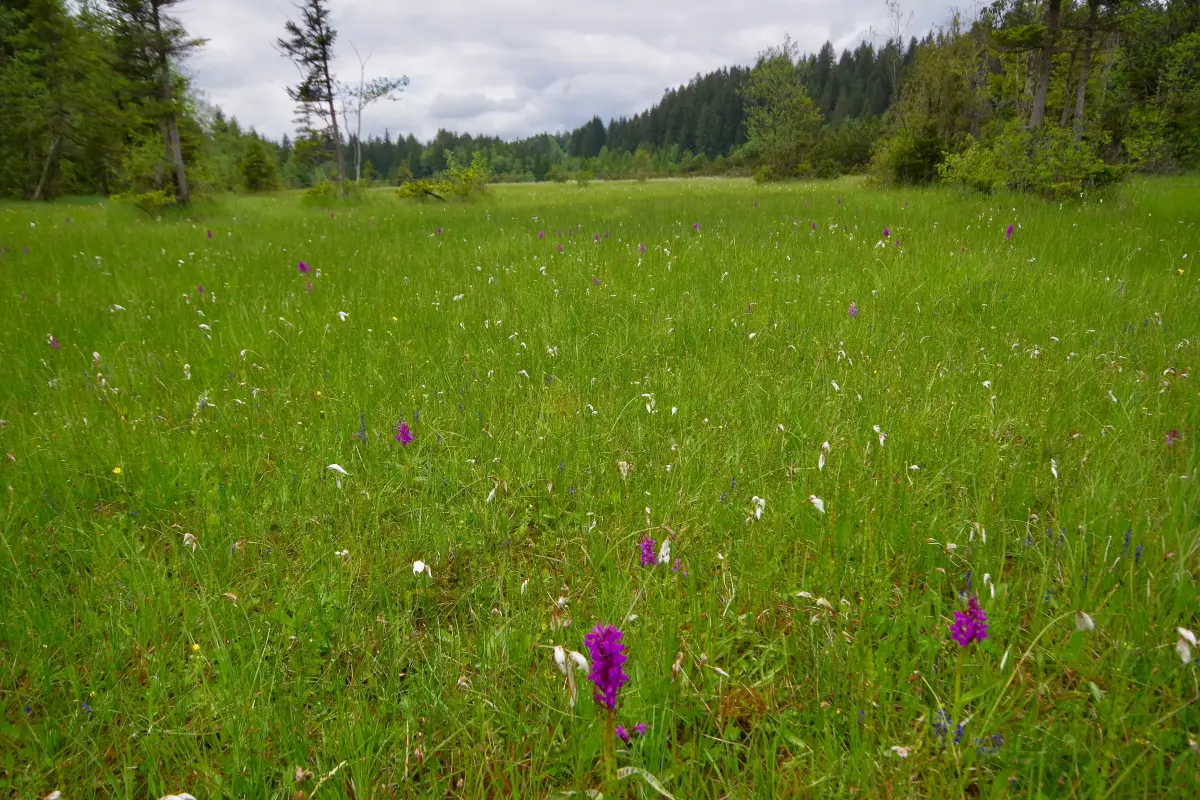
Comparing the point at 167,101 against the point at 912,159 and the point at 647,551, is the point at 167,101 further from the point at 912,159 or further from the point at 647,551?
the point at 912,159

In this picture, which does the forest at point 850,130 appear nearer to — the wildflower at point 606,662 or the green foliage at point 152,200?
the green foliage at point 152,200

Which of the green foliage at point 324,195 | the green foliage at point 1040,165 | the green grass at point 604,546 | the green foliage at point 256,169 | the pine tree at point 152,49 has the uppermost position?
the green foliage at point 256,169

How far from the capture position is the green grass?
4.59ft

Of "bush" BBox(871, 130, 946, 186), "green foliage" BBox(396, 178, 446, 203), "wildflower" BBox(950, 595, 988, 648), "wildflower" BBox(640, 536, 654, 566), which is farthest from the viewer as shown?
"green foliage" BBox(396, 178, 446, 203)

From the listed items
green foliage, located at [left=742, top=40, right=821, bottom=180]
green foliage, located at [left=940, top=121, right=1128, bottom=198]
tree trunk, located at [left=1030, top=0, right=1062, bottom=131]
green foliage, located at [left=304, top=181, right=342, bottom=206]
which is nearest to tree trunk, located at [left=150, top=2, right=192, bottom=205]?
green foliage, located at [left=304, top=181, right=342, bottom=206]

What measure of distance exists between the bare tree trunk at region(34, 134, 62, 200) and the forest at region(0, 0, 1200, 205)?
0.45 feet

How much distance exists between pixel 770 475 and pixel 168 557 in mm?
2586

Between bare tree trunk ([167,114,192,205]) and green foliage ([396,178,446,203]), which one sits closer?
bare tree trunk ([167,114,192,205])

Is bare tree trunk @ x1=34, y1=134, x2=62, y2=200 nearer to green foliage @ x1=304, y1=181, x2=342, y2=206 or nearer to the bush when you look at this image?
green foliage @ x1=304, y1=181, x2=342, y2=206

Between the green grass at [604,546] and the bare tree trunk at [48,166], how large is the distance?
35800 millimetres

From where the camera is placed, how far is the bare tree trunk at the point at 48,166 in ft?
94.9

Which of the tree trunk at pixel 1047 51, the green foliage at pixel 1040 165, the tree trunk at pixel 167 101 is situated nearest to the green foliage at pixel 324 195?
the tree trunk at pixel 167 101

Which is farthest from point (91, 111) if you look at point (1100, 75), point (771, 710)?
point (1100, 75)

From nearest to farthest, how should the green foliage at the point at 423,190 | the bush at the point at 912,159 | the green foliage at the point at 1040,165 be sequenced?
the green foliage at the point at 1040,165 → the bush at the point at 912,159 → the green foliage at the point at 423,190
